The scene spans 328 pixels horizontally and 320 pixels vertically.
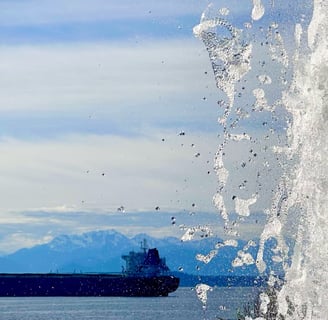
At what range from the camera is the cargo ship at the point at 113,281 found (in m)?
170

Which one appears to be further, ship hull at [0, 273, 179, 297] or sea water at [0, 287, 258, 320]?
ship hull at [0, 273, 179, 297]

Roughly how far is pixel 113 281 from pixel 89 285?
506 centimetres

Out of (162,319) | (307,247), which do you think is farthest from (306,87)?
(162,319)

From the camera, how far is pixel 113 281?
589ft

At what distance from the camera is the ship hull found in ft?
558

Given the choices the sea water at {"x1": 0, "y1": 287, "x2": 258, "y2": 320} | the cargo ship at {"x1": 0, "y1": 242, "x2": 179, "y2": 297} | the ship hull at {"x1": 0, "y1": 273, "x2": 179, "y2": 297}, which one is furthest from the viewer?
the ship hull at {"x1": 0, "y1": 273, "x2": 179, "y2": 297}

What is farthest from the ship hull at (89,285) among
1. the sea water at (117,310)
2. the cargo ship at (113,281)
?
the sea water at (117,310)

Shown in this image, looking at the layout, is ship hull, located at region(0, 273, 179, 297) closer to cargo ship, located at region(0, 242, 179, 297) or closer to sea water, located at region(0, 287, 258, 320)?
cargo ship, located at region(0, 242, 179, 297)

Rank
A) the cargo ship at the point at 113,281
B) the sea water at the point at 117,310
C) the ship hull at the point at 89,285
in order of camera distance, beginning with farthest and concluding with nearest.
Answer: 1. the ship hull at the point at 89,285
2. the cargo ship at the point at 113,281
3. the sea water at the point at 117,310

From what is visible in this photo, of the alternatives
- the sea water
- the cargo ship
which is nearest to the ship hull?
the cargo ship

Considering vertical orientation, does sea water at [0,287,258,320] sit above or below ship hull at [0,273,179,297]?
below

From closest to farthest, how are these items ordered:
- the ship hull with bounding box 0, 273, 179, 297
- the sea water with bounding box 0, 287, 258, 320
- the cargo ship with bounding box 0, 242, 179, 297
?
the sea water with bounding box 0, 287, 258, 320 < the cargo ship with bounding box 0, 242, 179, 297 < the ship hull with bounding box 0, 273, 179, 297

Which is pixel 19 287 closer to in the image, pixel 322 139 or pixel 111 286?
pixel 111 286

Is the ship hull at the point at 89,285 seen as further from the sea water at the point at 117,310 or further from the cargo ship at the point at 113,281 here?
the sea water at the point at 117,310
